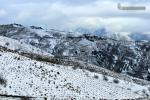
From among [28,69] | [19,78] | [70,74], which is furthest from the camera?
[70,74]

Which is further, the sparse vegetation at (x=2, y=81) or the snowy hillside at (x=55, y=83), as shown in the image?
the snowy hillside at (x=55, y=83)

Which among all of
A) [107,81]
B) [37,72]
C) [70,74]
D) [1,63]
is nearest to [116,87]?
[107,81]

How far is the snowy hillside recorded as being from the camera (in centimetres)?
9119

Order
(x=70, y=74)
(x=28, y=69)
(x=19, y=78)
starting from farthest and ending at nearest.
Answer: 1. (x=70, y=74)
2. (x=28, y=69)
3. (x=19, y=78)

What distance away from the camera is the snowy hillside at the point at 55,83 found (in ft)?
299

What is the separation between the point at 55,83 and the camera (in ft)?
329

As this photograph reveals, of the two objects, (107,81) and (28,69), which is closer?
(28,69)

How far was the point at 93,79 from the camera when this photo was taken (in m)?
113

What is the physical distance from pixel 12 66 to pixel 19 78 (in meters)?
5.55

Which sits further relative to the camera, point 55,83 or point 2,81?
point 55,83

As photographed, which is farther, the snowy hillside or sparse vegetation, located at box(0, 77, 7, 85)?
the snowy hillside

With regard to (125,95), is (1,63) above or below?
above

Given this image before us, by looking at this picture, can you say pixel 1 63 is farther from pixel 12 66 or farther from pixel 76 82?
pixel 76 82

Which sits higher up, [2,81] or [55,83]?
[2,81]
